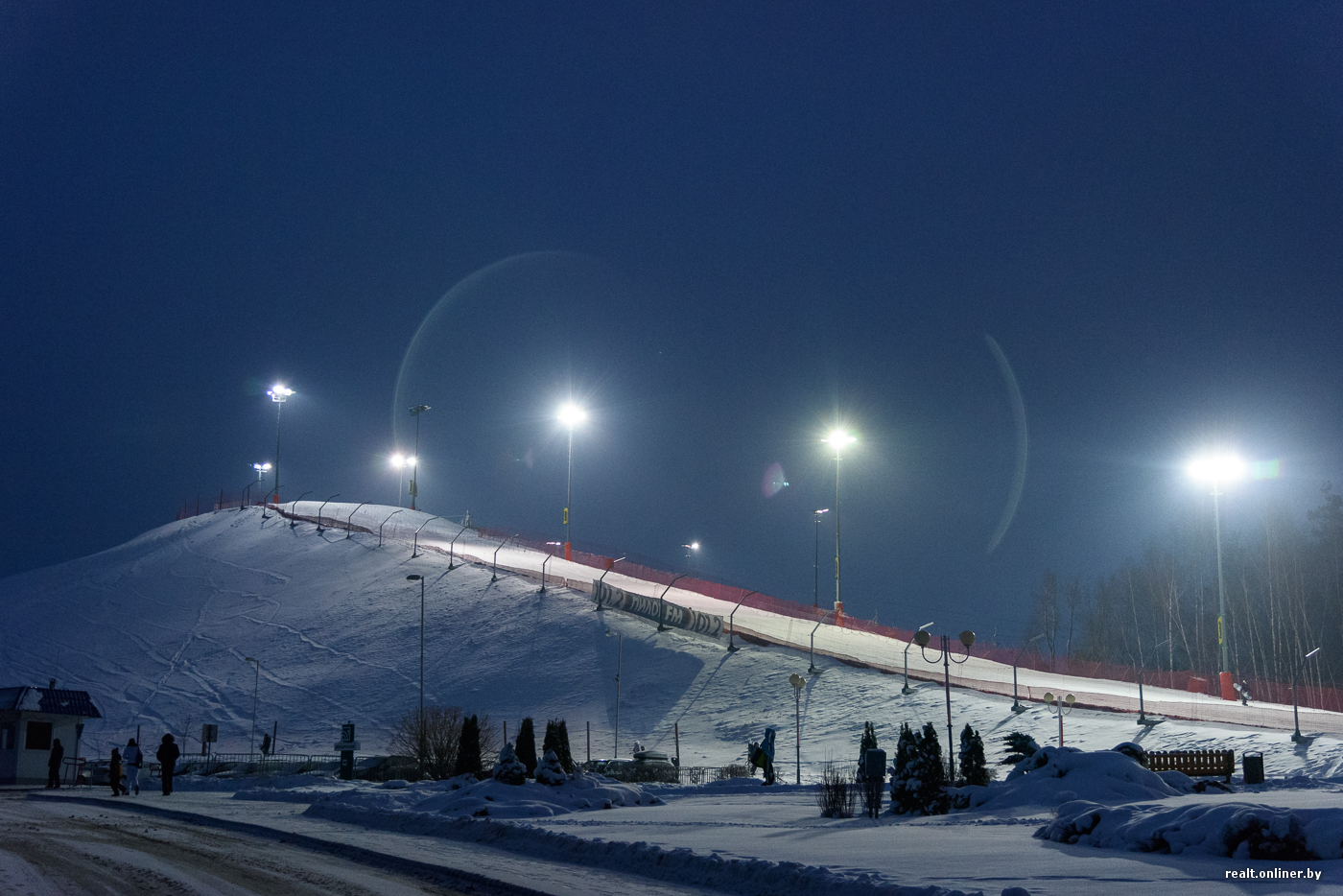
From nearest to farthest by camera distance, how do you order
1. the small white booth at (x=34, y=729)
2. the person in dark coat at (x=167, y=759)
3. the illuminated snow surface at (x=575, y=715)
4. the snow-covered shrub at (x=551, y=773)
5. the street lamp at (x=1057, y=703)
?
the illuminated snow surface at (x=575, y=715)
the snow-covered shrub at (x=551, y=773)
the person in dark coat at (x=167, y=759)
the small white booth at (x=34, y=729)
the street lamp at (x=1057, y=703)

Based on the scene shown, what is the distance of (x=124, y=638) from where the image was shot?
6212 cm

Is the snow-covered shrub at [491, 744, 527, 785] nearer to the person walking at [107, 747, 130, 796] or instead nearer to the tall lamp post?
the person walking at [107, 747, 130, 796]

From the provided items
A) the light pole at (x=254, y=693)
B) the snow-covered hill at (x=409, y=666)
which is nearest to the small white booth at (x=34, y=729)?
the light pole at (x=254, y=693)

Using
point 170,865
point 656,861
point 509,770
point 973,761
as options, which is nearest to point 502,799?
point 509,770

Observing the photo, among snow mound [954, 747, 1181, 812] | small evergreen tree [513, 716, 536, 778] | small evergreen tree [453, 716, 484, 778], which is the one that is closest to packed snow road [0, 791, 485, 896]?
small evergreen tree [453, 716, 484, 778]

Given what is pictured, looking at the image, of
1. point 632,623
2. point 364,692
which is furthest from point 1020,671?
point 364,692

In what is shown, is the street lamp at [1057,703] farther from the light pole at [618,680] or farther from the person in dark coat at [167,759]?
the person in dark coat at [167,759]

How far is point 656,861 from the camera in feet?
39.5

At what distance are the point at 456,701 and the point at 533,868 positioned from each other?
38.5m

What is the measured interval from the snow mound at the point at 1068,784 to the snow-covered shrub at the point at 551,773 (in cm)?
807

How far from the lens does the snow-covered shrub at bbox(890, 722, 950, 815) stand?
17.9 m

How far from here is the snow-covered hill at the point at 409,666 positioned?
4219cm

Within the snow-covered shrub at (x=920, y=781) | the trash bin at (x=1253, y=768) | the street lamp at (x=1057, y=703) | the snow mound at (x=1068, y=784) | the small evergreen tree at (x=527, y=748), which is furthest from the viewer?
the street lamp at (x=1057, y=703)

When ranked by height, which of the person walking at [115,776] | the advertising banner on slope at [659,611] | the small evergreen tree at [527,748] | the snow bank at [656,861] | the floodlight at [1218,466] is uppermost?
the floodlight at [1218,466]
